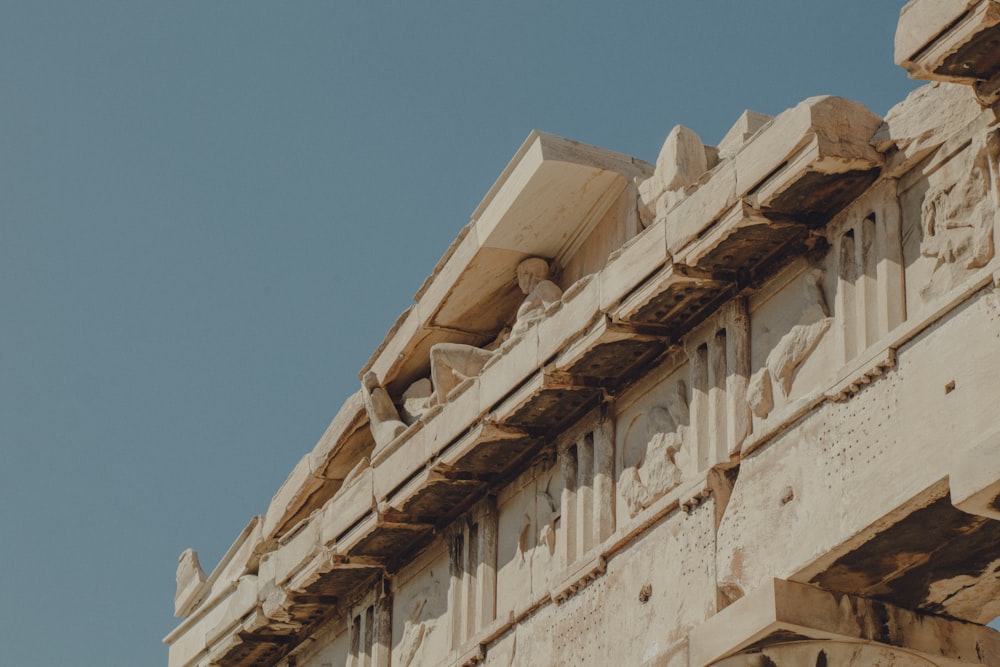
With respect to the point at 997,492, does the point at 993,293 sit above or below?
above

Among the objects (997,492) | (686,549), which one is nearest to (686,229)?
(686,549)

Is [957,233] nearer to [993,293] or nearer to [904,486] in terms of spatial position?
[993,293]

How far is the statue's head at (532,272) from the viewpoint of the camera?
52.7 feet

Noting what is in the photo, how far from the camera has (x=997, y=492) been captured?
11.3 meters

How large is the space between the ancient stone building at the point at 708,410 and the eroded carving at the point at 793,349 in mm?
17

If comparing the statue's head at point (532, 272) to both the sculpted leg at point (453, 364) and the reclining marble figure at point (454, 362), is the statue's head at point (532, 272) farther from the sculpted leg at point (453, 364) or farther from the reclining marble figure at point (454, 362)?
the sculpted leg at point (453, 364)

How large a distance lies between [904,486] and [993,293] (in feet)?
3.63

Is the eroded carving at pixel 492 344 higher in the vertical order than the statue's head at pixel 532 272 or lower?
lower

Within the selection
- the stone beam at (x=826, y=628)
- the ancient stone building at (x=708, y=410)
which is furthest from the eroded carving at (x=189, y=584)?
the stone beam at (x=826, y=628)

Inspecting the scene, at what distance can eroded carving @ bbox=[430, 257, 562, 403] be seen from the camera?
15836 mm

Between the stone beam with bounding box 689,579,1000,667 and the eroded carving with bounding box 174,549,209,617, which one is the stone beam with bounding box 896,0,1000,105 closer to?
the stone beam with bounding box 689,579,1000,667

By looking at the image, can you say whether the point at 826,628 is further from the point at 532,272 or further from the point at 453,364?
the point at 453,364

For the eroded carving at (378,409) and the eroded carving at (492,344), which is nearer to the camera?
the eroded carving at (492,344)

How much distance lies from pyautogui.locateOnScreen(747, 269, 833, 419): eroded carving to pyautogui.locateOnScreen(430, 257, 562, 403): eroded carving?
2.49 metres
